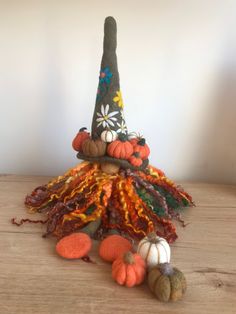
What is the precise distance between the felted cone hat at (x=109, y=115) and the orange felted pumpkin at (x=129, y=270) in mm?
178

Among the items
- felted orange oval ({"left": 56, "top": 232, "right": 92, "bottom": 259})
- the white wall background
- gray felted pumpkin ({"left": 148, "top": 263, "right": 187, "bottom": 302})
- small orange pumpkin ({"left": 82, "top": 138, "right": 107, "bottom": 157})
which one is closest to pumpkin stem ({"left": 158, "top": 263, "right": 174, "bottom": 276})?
gray felted pumpkin ({"left": 148, "top": 263, "right": 187, "bottom": 302})

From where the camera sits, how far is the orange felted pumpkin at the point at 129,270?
467 millimetres

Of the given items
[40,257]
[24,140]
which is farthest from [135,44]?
[40,257]

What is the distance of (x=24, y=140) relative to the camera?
899 millimetres

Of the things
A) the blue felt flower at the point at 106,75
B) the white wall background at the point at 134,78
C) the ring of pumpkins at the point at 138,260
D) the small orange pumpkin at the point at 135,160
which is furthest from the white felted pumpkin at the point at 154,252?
the white wall background at the point at 134,78

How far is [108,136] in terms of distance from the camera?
0.61 meters

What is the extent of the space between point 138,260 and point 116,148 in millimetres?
196

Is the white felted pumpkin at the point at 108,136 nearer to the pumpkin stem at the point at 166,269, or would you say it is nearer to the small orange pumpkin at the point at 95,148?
the small orange pumpkin at the point at 95,148

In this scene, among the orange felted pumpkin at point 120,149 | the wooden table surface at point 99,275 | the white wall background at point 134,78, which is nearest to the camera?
the wooden table surface at point 99,275

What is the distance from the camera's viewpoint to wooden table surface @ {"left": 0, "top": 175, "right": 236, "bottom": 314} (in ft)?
1.43

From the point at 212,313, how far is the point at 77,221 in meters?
0.26

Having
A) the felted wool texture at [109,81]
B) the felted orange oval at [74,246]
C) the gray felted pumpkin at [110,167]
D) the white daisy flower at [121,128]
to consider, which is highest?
the felted wool texture at [109,81]

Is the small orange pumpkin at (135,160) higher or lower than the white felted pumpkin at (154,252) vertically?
higher

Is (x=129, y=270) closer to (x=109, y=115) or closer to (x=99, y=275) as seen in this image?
(x=99, y=275)
